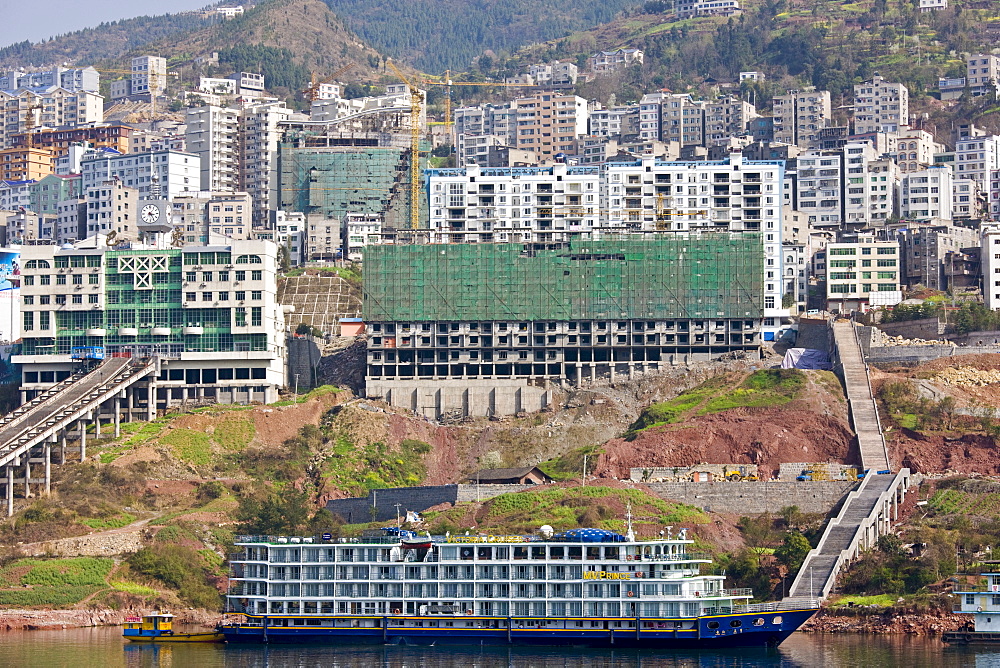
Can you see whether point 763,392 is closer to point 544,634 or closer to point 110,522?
point 544,634

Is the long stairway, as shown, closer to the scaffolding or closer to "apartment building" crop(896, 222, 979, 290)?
the scaffolding

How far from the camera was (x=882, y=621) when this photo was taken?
353 ft

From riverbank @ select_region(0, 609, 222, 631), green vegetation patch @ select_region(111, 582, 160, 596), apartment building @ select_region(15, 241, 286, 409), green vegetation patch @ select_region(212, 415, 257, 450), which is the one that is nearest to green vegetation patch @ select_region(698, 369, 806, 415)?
green vegetation patch @ select_region(212, 415, 257, 450)

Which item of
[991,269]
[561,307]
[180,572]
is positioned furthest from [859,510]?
[991,269]

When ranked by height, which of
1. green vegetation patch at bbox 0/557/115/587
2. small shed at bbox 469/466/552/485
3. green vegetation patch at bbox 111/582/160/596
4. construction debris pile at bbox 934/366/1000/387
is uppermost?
construction debris pile at bbox 934/366/1000/387

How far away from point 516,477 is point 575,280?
111 ft

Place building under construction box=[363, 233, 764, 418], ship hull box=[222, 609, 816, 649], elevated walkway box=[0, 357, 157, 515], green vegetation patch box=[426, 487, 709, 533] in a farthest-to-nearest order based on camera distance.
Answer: building under construction box=[363, 233, 764, 418] < elevated walkway box=[0, 357, 157, 515] < green vegetation patch box=[426, 487, 709, 533] < ship hull box=[222, 609, 816, 649]

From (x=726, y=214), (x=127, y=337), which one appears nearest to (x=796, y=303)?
(x=726, y=214)

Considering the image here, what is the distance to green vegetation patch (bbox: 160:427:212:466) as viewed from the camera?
13825cm

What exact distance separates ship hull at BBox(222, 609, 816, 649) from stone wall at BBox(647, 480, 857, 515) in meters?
22.3

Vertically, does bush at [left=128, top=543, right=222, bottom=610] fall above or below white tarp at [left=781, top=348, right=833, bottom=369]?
below

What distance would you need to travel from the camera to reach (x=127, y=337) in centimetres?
15288

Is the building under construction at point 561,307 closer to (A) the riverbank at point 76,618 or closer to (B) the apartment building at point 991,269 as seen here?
(B) the apartment building at point 991,269

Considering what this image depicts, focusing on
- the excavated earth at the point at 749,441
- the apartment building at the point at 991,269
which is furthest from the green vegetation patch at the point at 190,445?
the apartment building at the point at 991,269
